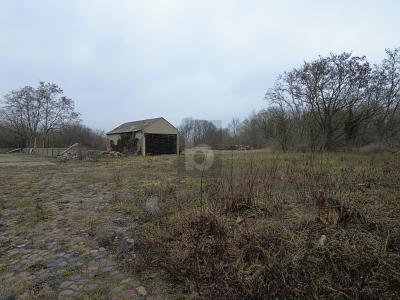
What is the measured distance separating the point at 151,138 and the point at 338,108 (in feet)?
59.8

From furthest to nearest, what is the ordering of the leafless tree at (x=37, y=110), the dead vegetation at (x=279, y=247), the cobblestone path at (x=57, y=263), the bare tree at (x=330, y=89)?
the leafless tree at (x=37, y=110) → the bare tree at (x=330, y=89) → the cobblestone path at (x=57, y=263) → the dead vegetation at (x=279, y=247)

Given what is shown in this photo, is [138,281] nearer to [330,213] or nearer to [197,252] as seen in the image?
[197,252]

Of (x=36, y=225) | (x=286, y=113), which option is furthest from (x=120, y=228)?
(x=286, y=113)

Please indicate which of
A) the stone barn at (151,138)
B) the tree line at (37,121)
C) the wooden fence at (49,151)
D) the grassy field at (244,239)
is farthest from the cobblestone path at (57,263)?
the tree line at (37,121)

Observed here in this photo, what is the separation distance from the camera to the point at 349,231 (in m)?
3.50

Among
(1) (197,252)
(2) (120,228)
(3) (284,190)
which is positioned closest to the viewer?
(1) (197,252)

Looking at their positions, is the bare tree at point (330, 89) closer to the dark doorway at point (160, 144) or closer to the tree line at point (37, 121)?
the dark doorway at point (160, 144)

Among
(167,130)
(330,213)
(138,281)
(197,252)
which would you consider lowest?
(138,281)

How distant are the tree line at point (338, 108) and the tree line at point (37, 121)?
92.2 feet

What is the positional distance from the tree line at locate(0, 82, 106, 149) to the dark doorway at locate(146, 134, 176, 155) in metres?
19.1

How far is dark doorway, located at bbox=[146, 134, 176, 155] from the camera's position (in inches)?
1174

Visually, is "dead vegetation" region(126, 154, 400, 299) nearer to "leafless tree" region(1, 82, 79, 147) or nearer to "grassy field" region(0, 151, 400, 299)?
"grassy field" region(0, 151, 400, 299)

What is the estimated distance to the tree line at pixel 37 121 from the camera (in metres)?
40.8

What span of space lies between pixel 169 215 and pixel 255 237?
228 centimetres
